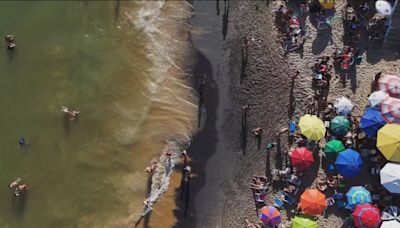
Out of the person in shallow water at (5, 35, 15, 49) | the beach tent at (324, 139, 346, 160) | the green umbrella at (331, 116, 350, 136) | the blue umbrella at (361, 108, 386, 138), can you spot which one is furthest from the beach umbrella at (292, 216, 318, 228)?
the person in shallow water at (5, 35, 15, 49)

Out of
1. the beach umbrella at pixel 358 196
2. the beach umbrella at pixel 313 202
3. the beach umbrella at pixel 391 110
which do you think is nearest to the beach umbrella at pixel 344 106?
the beach umbrella at pixel 391 110

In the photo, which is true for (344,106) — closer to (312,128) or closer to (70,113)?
(312,128)

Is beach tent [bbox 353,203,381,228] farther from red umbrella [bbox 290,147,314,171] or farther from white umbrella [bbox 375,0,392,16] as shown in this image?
white umbrella [bbox 375,0,392,16]

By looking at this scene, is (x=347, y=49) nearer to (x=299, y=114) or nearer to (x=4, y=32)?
(x=299, y=114)

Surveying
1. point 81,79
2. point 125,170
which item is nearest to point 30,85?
point 81,79

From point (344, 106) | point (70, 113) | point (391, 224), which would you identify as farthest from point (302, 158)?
point (70, 113)

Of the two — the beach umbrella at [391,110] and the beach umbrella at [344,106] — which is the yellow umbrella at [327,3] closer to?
the beach umbrella at [344,106]
